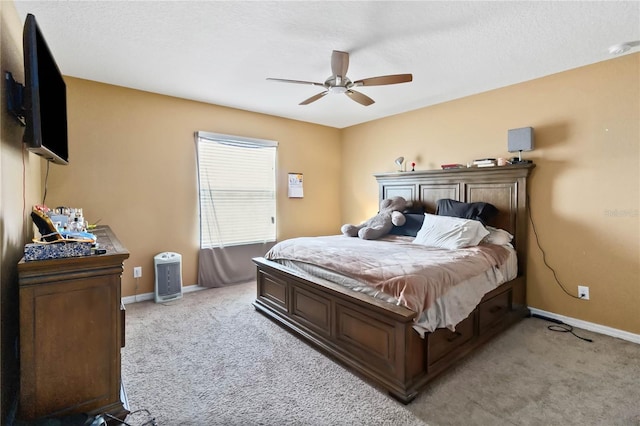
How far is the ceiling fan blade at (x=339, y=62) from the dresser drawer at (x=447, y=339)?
2.21 m

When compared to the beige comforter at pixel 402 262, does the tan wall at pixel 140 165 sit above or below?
above

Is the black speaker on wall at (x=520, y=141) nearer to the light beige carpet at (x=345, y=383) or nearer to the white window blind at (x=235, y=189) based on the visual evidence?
the light beige carpet at (x=345, y=383)

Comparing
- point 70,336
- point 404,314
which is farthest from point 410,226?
point 70,336

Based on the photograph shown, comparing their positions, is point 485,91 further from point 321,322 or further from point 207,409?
point 207,409

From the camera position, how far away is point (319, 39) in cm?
254


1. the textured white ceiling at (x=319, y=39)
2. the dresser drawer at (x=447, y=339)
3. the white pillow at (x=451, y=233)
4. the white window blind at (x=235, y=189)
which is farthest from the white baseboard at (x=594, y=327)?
the white window blind at (x=235, y=189)

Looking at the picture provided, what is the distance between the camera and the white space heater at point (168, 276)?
12.2ft

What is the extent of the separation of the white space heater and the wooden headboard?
3282mm

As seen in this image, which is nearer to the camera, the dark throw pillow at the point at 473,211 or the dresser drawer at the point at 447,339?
the dresser drawer at the point at 447,339

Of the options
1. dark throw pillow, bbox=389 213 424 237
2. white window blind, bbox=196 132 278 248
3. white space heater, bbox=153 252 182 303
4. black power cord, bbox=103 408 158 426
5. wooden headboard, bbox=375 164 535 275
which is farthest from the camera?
white window blind, bbox=196 132 278 248

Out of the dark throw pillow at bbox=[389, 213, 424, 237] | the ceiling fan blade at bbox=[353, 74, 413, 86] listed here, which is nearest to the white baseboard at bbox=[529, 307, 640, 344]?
the dark throw pillow at bbox=[389, 213, 424, 237]

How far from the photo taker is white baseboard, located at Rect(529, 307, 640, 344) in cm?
278

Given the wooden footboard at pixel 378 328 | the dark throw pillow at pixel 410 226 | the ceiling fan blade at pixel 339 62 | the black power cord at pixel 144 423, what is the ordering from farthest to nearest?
the dark throw pillow at pixel 410 226, the ceiling fan blade at pixel 339 62, the wooden footboard at pixel 378 328, the black power cord at pixel 144 423

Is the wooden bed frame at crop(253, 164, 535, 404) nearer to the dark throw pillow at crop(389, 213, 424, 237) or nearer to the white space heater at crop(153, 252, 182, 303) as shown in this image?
the dark throw pillow at crop(389, 213, 424, 237)
